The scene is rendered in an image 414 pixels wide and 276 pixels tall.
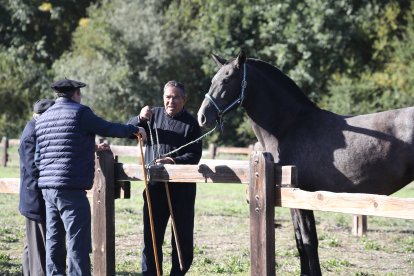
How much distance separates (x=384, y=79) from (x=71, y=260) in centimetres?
2618

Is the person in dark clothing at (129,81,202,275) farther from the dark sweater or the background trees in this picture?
the background trees

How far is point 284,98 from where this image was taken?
26.6 ft

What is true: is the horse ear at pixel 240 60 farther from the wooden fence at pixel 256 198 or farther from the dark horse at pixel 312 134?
the wooden fence at pixel 256 198

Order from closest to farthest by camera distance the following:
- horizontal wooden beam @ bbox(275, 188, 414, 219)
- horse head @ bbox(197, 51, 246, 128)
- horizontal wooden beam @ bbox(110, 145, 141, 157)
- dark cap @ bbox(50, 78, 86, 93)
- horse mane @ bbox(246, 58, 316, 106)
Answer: horizontal wooden beam @ bbox(275, 188, 414, 219) → dark cap @ bbox(50, 78, 86, 93) → horse head @ bbox(197, 51, 246, 128) → horse mane @ bbox(246, 58, 316, 106) → horizontal wooden beam @ bbox(110, 145, 141, 157)

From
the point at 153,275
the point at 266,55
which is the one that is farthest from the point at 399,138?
the point at 266,55

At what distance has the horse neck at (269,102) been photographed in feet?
26.3

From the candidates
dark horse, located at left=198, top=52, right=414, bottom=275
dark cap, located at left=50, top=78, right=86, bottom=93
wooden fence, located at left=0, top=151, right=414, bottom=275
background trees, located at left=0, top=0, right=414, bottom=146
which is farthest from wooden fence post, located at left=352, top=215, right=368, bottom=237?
background trees, located at left=0, top=0, right=414, bottom=146

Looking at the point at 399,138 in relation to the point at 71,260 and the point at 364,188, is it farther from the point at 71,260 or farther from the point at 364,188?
the point at 71,260

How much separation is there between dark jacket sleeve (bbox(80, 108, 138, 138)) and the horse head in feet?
4.52

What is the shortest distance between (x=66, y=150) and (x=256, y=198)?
5.49ft

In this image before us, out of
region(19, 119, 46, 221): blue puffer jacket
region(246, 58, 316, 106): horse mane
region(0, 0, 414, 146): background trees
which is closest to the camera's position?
region(19, 119, 46, 221): blue puffer jacket

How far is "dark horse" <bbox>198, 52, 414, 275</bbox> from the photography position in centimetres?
784

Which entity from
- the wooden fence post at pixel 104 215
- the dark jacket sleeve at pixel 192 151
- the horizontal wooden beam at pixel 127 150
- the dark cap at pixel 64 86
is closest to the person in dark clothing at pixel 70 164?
the dark cap at pixel 64 86

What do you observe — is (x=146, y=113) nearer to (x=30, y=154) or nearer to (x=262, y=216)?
(x=30, y=154)
